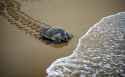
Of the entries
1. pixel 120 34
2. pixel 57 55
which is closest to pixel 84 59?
pixel 120 34

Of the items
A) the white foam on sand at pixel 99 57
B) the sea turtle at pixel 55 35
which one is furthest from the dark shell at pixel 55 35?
the white foam on sand at pixel 99 57

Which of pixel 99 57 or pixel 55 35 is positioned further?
pixel 55 35

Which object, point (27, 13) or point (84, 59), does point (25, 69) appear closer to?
point (27, 13)

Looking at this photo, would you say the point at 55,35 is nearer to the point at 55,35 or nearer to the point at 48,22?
the point at 55,35

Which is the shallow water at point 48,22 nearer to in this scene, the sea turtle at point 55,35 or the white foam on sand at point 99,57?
the sea turtle at point 55,35

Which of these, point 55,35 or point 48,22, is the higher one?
point 48,22

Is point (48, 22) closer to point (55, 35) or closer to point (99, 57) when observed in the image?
point (55, 35)

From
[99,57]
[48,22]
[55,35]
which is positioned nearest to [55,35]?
[55,35]

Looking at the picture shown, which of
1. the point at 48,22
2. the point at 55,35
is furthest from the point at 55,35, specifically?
the point at 48,22
